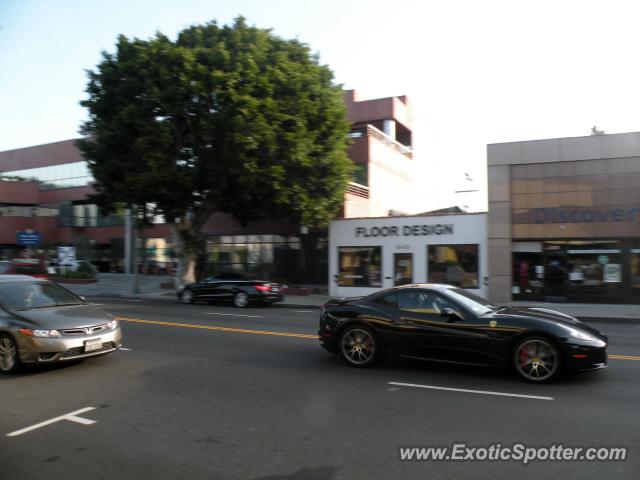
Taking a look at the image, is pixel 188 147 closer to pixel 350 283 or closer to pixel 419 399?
pixel 350 283

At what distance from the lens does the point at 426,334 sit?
23.2 ft

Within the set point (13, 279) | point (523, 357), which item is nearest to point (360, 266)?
point (13, 279)

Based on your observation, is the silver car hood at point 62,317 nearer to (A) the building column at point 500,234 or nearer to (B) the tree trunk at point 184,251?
(B) the tree trunk at point 184,251

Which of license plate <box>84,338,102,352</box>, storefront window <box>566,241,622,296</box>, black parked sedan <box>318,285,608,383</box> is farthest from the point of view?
storefront window <box>566,241,622,296</box>

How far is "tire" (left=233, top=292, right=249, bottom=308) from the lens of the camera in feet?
60.0

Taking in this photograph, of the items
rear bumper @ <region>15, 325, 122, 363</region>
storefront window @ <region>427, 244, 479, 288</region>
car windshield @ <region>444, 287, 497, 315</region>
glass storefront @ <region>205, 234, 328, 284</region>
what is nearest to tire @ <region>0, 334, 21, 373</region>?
rear bumper @ <region>15, 325, 122, 363</region>

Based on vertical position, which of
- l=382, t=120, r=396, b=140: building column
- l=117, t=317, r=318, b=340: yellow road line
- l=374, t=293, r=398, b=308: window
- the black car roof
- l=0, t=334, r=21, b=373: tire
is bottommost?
l=117, t=317, r=318, b=340: yellow road line

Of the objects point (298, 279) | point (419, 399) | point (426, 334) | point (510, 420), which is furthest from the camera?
point (298, 279)

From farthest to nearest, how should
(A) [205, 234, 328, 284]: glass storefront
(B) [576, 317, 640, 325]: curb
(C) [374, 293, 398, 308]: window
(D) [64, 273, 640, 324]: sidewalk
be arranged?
(A) [205, 234, 328, 284]: glass storefront, (D) [64, 273, 640, 324]: sidewalk, (B) [576, 317, 640, 325]: curb, (C) [374, 293, 398, 308]: window

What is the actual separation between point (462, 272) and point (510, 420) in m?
16.2

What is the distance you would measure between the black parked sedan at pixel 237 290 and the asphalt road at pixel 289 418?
9.73 metres

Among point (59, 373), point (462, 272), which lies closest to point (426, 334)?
point (59, 373)

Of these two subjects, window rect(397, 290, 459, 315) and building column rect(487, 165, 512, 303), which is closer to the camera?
window rect(397, 290, 459, 315)

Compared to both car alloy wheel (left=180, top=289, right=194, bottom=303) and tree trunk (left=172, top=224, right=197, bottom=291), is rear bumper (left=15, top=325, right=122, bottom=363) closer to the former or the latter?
car alloy wheel (left=180, top=289, right=194, bottom=303)
